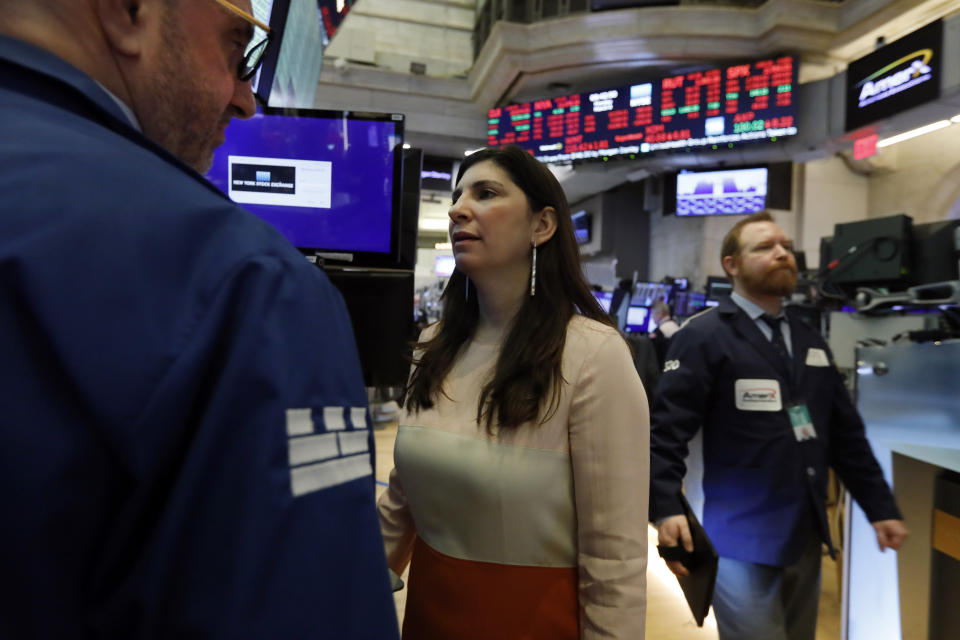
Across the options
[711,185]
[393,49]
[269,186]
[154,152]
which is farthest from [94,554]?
[393,49]

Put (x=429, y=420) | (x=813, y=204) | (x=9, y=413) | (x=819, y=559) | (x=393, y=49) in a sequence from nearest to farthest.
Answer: (x=9, y=413) → (x=429, y=420) → (x=819, y=559) → (x=813, y=204) → (x=393, y=49)

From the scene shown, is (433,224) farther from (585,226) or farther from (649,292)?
(649,292)

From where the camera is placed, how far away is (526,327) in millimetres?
1196

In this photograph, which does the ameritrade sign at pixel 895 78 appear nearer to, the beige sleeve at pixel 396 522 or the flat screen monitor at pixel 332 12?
the flat screen monitor at pixel 332 12

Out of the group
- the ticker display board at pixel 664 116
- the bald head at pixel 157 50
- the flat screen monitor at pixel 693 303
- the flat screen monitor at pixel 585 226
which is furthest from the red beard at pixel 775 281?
the flat screen monitor at pixel 585 226

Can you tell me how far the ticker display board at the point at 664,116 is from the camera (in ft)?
21.5

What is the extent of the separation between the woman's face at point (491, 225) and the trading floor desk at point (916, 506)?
5.48 feet

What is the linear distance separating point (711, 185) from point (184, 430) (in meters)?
8.43

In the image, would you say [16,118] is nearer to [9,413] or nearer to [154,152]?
[154,152]

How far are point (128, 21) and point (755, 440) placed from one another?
6.30ft

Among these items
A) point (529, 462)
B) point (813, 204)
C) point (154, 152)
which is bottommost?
point (529, 462)

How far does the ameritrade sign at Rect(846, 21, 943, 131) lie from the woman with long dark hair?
6.05 m

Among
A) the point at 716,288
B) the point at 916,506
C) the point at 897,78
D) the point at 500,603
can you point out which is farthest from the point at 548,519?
the point at 897,78

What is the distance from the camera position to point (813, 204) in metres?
8.29
